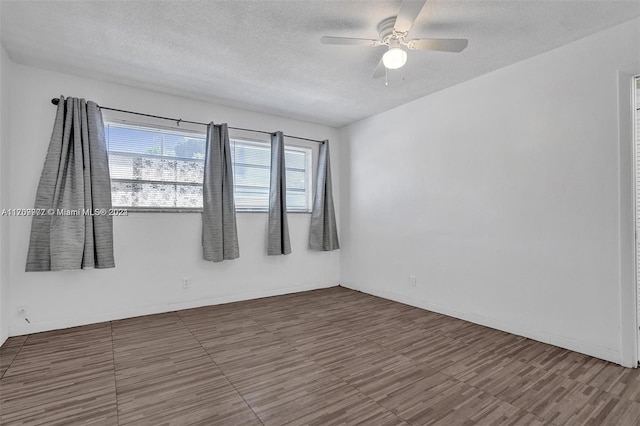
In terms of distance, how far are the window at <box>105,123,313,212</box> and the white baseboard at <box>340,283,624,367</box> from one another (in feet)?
8.25

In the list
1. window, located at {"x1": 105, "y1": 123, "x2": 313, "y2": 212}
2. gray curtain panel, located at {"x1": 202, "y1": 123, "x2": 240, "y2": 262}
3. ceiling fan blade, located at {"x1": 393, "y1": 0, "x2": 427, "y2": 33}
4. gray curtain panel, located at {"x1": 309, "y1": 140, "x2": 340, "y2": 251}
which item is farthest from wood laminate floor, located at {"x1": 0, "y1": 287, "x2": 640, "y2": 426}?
ceiling fan blade, located at {"x1": 393, "y1": 0, "x2": 427, "y2": 33}

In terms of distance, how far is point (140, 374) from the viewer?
91.4 inches

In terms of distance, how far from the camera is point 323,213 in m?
5.09

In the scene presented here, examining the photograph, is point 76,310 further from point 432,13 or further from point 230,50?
point 432,13

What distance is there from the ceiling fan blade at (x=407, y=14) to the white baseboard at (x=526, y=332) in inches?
113

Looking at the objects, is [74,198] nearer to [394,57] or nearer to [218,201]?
[218,201]

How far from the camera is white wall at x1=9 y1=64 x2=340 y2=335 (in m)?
3.12

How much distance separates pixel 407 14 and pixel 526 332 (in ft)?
9.65

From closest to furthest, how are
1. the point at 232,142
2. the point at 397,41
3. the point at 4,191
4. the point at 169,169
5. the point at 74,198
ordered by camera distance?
the point at 397,41
the point at 4,191
the point at 74,198
the point at 169,169
the point at 232,142

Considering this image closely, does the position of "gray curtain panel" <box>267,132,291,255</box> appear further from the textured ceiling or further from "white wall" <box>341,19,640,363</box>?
"white wall" <box>341,19,640,363</box>

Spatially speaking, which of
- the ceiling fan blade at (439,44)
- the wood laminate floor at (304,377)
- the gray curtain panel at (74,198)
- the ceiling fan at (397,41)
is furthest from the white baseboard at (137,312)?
the ceiling fan blade at (439,44)

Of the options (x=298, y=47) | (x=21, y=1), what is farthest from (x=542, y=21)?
(x=21, y=1)

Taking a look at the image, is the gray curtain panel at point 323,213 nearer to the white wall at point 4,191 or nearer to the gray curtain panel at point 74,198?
the gray curtain panel at point 74,198

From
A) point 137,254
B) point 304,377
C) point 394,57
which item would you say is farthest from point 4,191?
point 394,57
